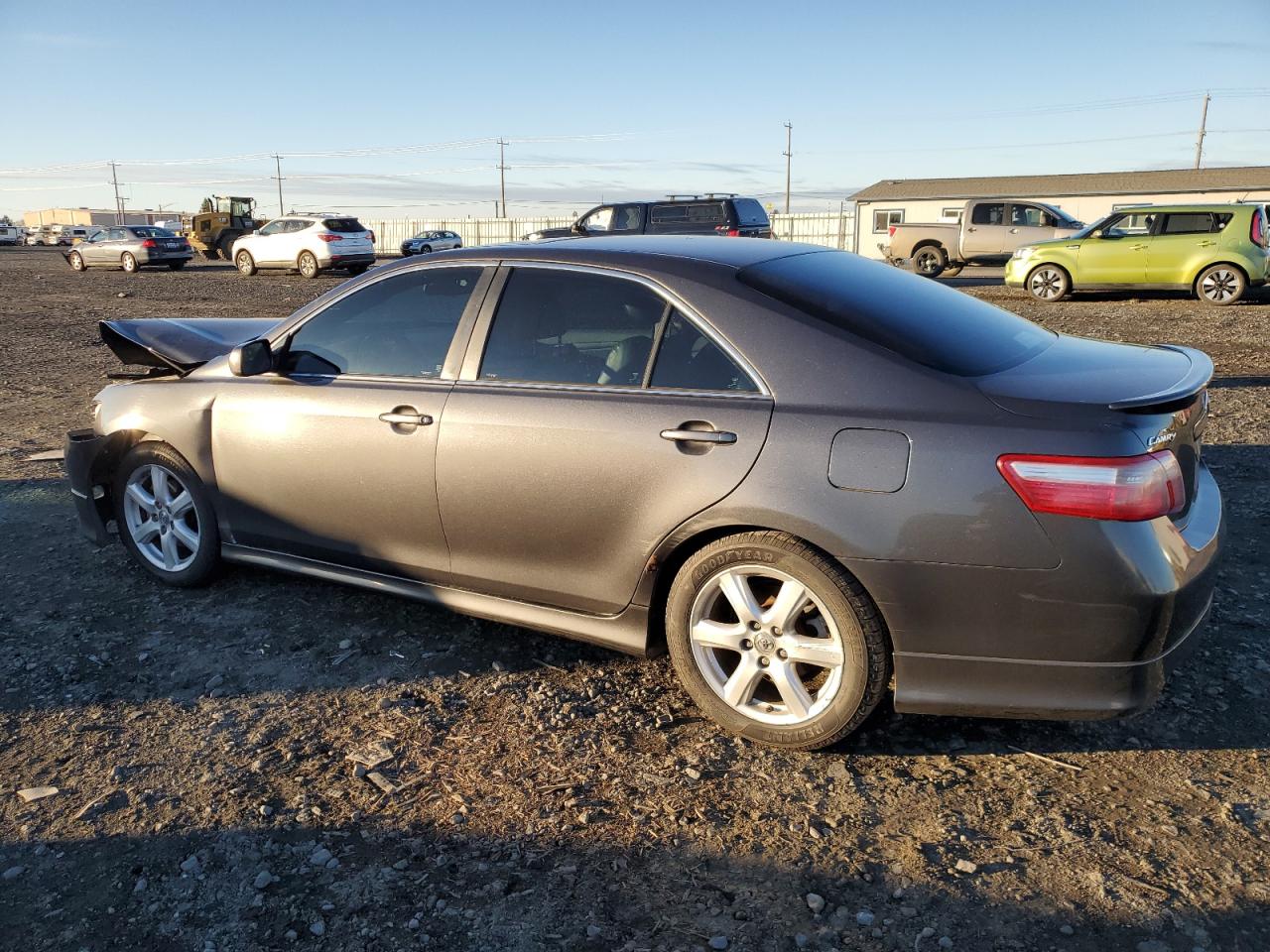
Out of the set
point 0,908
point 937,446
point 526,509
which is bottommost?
point 0,908

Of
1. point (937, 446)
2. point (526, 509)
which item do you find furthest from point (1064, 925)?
point (526, 509)

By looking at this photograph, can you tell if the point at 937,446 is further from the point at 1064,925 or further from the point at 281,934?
the point at 281,934

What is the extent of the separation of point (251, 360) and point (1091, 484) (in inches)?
127

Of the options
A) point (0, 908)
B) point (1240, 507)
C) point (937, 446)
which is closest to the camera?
point (0, 908)

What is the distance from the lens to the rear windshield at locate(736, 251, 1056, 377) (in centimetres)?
312

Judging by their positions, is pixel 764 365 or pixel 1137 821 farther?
pixel 764 365

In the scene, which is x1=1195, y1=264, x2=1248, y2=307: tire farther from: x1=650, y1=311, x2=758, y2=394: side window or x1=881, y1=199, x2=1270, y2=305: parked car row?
x1=650, y1=311, x2=758, y2=394: side window

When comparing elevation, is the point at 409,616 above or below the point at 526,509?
below

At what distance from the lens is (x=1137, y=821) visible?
2840 millimetres

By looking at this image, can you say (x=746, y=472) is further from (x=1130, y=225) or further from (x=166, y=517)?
(x=1130, y=225)

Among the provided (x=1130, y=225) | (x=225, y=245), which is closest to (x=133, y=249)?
(x=225, y=245)

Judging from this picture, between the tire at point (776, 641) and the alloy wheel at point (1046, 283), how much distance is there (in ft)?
54.1

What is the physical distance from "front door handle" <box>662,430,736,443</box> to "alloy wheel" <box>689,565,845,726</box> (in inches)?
16.1

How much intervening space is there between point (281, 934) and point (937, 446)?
216 centimetres
